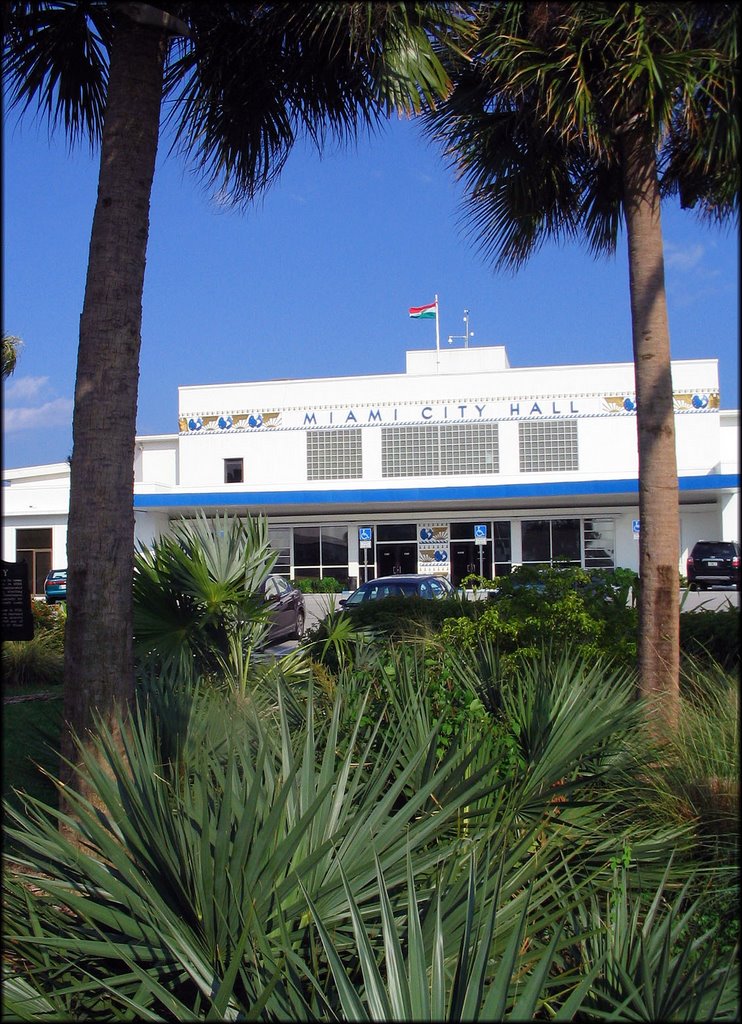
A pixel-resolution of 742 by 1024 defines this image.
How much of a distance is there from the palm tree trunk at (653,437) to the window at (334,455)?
114ft

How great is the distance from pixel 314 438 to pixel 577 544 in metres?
13.6

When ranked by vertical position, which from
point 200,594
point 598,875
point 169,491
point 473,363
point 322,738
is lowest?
point 598,875

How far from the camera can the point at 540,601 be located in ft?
29.3

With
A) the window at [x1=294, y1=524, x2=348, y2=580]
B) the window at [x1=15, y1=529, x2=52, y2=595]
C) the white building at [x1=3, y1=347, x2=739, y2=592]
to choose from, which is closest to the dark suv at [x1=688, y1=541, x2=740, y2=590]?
the white building at [x1=3, y1=347, x2=739, y2=592]

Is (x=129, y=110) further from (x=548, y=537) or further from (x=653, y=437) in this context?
(x=548, y=537)

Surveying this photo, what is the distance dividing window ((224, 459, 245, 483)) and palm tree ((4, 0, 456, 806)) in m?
36.7

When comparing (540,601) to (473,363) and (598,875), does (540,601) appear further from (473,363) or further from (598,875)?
(473,363)

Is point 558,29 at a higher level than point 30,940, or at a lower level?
higher

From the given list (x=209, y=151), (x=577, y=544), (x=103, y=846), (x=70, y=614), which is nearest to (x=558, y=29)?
(x=209, y=151)

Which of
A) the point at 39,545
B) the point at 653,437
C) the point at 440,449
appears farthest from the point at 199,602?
the point at 39,545

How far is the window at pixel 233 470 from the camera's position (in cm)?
4378

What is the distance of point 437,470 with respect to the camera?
40969mm

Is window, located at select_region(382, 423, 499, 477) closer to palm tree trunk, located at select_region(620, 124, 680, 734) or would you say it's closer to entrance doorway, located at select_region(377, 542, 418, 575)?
entrance doorway, located at select_region(377, 542, 418, 575)

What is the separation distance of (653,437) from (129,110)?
4.31 meters
